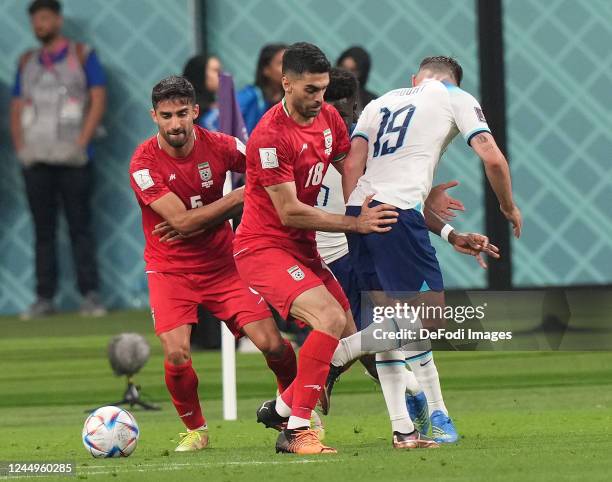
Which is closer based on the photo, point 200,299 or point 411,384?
point 411,384

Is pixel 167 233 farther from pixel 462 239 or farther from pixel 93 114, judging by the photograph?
pixel 93 114

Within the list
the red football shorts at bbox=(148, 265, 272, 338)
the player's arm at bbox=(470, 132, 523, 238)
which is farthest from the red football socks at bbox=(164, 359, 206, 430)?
the player's arm at bbox=(470, 132, 523, 238)

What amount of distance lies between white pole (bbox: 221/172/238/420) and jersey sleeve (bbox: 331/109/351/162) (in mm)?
1911

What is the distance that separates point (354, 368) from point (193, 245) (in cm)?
444

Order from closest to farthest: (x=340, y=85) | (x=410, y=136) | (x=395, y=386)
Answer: (x=395, y=386) → (x=410, y=136) → (x=340, y=85)

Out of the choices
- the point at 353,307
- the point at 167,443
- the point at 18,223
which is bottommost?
the point at 167,443

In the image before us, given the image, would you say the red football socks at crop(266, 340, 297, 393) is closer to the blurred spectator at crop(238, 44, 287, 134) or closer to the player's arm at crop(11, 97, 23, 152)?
the blurred spectator at crop(238, 44, 287, 134)

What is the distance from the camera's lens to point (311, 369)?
745cm

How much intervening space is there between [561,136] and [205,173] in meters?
7.22

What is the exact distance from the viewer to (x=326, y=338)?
7.42 metres

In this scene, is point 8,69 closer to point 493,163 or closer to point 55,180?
point 55,180

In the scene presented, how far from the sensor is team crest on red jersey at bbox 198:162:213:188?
8359 mm

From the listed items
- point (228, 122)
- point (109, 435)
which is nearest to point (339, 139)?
point (109, 435)

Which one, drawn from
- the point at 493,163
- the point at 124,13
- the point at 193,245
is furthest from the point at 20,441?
the point at 124,13
